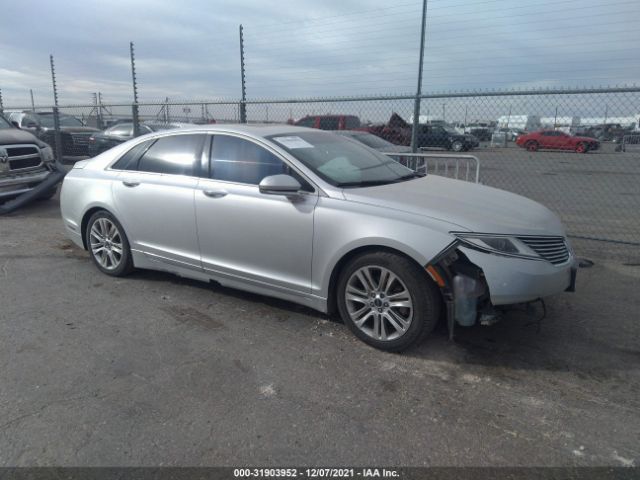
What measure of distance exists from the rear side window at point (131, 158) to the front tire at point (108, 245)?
0.51m

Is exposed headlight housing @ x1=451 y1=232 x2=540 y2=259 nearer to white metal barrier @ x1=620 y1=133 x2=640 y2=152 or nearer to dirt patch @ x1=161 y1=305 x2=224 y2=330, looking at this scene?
dirt patch @ x1=161 y1=305 x2=224 y2=330

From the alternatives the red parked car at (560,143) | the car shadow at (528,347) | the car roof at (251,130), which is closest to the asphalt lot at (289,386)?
the car shadow at (528,347)

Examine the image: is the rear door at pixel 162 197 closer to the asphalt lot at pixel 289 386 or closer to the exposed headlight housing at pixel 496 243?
the asphalt lot at pixel 289 386

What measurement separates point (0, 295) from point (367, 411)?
149 inches

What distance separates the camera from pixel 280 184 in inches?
146

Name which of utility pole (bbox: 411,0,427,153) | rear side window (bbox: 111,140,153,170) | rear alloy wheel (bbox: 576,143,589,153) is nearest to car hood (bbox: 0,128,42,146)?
rear side window (bbox: 111,140,153,170)

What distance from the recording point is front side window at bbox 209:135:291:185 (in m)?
4.07

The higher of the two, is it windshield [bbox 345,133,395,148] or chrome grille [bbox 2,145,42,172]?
windshield [bbox 345,133,395,148]

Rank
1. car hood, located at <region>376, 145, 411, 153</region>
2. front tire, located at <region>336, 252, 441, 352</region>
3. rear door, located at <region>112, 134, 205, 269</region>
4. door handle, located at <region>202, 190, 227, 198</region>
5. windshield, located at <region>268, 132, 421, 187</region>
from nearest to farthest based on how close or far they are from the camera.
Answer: front tire, located at <region>336, 252, 441, 352</region> → windshield, located at <region>268, 132, 421, 187</region> → door handle, located at <region>202, 190, 227, 198</region> → rear door, located at <region>112, 134, 205, 269</region> → car hood, located at <region>376, 145, 411, 153</region>

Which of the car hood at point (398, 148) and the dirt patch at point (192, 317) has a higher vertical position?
the car hood at point (398, 148)

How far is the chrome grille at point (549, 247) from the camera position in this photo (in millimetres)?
3409

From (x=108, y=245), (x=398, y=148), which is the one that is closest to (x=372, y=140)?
(x=398, y=148)

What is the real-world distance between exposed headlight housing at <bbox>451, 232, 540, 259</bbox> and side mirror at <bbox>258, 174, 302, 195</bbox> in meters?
1.24

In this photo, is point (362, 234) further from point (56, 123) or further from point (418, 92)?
point (56, 123)
